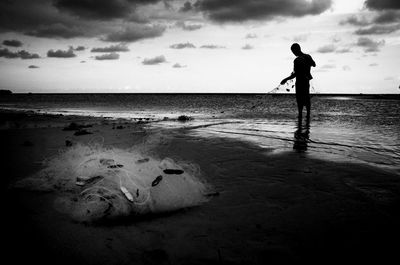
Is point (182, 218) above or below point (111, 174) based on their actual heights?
below

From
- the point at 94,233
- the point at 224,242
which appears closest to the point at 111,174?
the point at 94,233

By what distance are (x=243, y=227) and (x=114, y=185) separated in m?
1.33

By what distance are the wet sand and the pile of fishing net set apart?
0.36ft

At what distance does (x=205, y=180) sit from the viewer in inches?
145

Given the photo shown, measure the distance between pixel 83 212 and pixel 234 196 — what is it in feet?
5.40

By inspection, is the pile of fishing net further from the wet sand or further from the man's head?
A: the man's head

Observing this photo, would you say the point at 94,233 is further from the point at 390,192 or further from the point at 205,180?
the point at 390,192

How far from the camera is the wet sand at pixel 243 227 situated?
2072mm

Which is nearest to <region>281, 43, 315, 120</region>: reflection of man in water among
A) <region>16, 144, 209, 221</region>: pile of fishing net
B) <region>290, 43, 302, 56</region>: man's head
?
<region>290, 43, 302, 56</region>: man's head

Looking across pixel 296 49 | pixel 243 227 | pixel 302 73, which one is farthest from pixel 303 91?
pixel 243 227

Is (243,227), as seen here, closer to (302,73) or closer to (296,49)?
(302,73)

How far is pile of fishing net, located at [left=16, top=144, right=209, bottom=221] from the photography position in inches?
102

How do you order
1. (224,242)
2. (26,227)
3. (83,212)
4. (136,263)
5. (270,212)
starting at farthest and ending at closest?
(270,212) < (83,212) < (26,227) < (224,242) < (136,263)

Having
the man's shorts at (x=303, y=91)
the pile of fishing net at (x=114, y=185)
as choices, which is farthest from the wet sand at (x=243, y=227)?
the man's shorts at (x=303, y=91)
